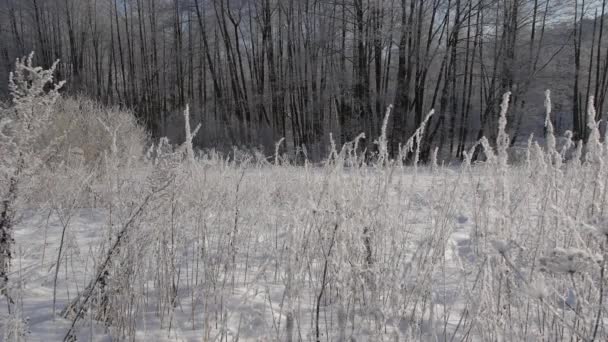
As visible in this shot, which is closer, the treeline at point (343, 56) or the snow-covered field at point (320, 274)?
the snow-covered field at point (320, 274)

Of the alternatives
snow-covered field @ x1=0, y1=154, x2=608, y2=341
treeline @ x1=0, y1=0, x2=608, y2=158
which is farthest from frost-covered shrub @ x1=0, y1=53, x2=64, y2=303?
treeline @ x1=0, y1=0, x2=608, y2=158

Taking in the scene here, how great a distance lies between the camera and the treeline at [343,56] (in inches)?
634

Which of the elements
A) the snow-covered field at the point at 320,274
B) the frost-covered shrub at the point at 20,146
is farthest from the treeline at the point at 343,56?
the frost-covered shrub at the point at 20,146

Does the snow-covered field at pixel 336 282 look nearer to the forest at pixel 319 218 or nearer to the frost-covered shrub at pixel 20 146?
the forest at pixel 319 218

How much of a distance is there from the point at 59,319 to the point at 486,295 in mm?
1878

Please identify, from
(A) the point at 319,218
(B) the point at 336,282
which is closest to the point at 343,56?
(A) the point at 319,218

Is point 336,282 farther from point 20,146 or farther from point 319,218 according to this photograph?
point 20,146

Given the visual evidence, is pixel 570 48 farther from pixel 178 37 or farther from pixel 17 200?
pixel 17 200

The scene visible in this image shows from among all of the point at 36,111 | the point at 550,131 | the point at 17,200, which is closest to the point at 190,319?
the point at 17,200

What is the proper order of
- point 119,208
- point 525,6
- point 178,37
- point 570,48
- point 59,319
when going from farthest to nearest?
point 178,37
point 570,48
point 525,6
point 119,208
point 59,319

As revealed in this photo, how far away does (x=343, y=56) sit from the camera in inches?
650

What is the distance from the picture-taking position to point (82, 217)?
452cm

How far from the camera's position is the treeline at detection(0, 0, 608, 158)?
16.1 m

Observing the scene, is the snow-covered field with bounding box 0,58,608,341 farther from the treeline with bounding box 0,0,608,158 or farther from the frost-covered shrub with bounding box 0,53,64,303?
the treeline with bounding box 0,0,608,158
